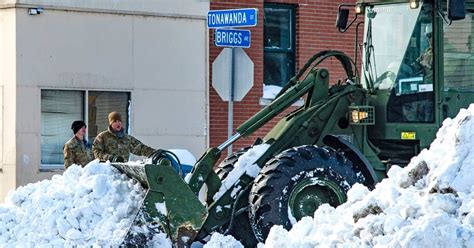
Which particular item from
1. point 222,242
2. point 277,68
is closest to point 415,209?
point 222,242

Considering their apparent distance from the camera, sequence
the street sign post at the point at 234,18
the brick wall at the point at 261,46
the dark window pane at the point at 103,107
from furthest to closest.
Result: the brick wall at the point at 261,46
the dark window pane at the point at 103,107
the street sign post at the point at 234,18

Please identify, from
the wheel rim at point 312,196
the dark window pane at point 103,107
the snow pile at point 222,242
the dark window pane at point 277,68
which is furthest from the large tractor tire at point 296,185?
the dark window pane at point 277,68

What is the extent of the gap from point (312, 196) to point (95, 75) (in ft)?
22.4

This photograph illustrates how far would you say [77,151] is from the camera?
1436 cm

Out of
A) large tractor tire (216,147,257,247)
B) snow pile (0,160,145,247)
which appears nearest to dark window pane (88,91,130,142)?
snow pile (0,160,145,247)

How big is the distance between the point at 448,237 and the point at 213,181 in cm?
482

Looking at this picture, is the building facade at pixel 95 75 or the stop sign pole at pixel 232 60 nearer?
the stop sign pole at pixel 232 60

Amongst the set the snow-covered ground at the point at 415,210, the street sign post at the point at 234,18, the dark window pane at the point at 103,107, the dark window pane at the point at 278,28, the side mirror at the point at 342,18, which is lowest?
the snow-covered ground at the point at 415,210

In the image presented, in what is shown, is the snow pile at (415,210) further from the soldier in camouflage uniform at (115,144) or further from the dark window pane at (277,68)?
the dark window pane at (277,68)

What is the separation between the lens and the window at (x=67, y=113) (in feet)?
55.0

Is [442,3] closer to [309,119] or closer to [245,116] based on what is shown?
[309,119]

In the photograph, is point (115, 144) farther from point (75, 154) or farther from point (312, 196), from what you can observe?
point (312, 196)

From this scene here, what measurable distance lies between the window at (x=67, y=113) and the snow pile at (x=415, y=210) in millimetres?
9358

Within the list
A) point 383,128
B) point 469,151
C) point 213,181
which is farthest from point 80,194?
point 469,151
